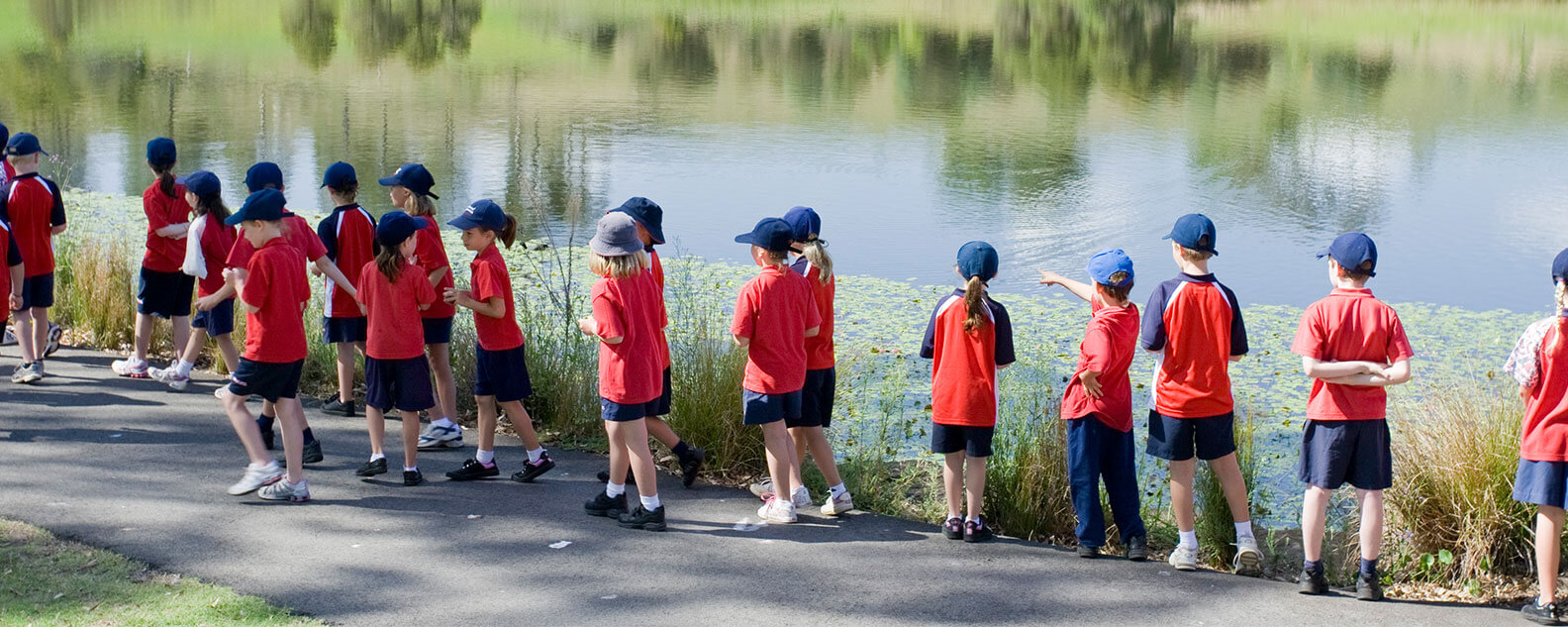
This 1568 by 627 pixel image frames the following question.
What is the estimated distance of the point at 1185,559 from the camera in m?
5.79

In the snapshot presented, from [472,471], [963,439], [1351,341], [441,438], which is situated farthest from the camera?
[441,438]

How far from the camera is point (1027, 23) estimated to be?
42.1 metres

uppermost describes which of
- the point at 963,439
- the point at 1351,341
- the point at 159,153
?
the point at 159,153

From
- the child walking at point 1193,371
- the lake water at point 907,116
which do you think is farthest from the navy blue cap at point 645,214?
the lake water at point 907,116

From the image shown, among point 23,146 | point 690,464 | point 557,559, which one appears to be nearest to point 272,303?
point 557,559

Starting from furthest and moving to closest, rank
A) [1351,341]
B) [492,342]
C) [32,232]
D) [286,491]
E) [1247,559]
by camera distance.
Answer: [32,232] < [492,342] < [286,491] < [1247,559] < [1351,341]

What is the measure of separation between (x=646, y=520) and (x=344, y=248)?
2643mm

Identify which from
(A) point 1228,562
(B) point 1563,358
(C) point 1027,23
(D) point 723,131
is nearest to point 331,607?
(A) point 1228,562

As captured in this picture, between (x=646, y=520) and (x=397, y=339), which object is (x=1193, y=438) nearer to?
(x=646, y=520)

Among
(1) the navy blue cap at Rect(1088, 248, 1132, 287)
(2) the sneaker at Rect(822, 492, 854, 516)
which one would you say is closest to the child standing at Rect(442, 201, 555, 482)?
(2) the sneaker at Rect(822, 492, 854, 516)

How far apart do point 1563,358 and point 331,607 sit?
4.56 metres

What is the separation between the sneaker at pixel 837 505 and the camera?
21.1 ft

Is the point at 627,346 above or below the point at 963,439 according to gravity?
above

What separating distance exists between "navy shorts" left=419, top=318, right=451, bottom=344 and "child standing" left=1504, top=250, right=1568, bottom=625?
4.96 m
